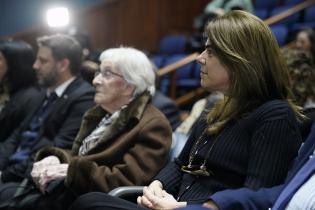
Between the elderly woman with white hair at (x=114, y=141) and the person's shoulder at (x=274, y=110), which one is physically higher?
the person's shoulder at (x=274, y=110)

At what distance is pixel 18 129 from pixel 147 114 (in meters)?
1.16

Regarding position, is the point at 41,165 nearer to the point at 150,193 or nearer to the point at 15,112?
the point at 150,193

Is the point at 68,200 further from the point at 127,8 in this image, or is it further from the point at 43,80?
the point at 127,8

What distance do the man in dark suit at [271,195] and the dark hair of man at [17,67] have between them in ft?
7.06

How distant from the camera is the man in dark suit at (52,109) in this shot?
253 cm

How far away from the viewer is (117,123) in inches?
83.0

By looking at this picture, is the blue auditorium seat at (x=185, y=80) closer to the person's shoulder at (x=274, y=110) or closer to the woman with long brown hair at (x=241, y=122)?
the woman with long brown hair at (x=241, y=122)

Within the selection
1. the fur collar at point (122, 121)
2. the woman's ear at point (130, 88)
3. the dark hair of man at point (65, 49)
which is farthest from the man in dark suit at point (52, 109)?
the woman's ear at point (130, 88)

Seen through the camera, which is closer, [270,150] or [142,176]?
[270,150]

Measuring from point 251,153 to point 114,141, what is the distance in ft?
2.67

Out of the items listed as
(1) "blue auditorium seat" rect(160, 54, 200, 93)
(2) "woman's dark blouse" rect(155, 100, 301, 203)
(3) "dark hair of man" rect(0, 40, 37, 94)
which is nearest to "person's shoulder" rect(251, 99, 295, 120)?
(2) "woman's dark blouse" rect(155, 100, 301, 203)

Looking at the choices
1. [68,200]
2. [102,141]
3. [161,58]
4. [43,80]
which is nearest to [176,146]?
[102,141]

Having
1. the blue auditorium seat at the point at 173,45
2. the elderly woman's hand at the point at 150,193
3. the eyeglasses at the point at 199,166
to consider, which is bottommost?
the blue auditorium seat at the point at 173,45

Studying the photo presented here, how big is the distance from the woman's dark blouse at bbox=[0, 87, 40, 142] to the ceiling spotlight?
243 cm
